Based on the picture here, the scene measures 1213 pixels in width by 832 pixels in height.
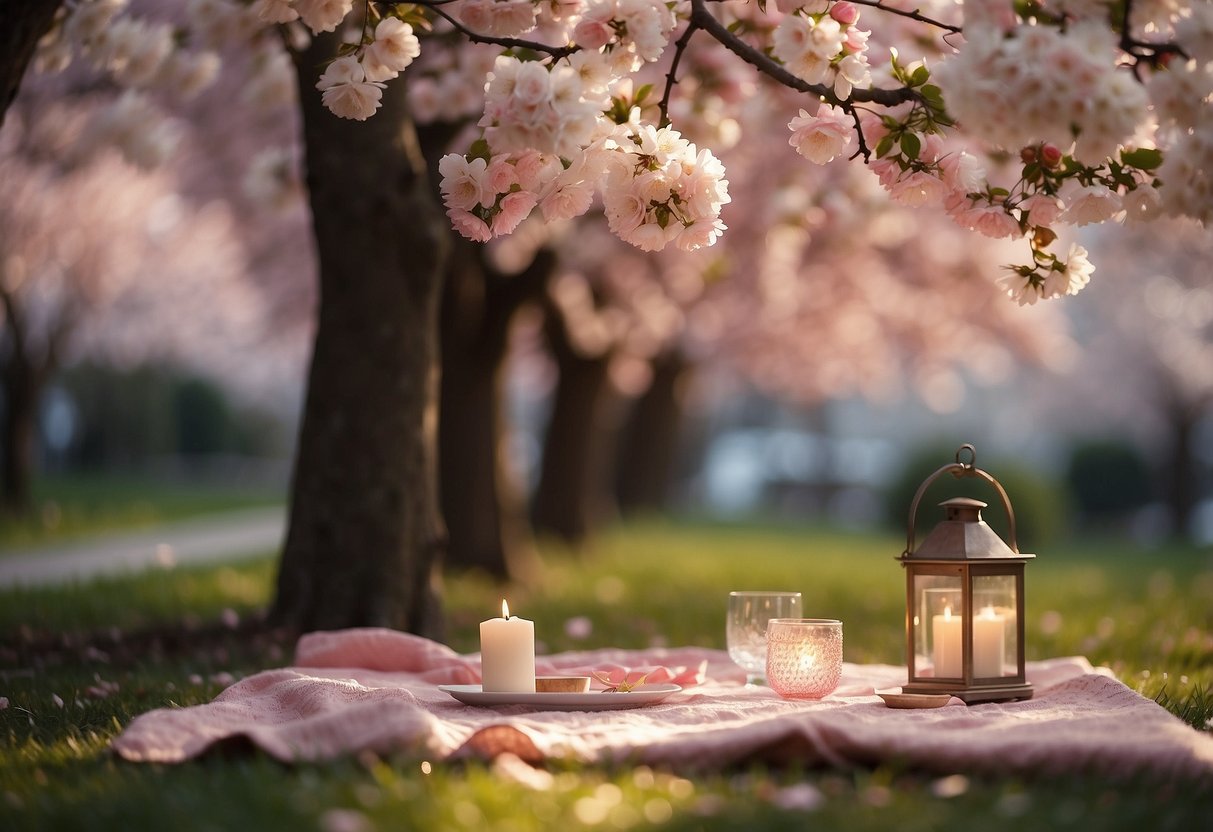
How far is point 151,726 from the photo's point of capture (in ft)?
11.3

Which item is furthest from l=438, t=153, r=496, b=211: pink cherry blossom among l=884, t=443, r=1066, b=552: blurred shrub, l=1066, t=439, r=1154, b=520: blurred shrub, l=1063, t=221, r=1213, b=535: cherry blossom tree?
l=1066, t=439, r=1154, b=520: blurred shrub

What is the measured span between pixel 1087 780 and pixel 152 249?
21132 millimetres

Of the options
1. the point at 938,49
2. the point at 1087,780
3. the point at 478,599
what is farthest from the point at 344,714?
the point at 478,599

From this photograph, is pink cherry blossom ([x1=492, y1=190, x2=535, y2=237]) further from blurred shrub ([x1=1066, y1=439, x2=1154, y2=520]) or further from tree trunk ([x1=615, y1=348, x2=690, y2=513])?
blurred shrub ([x1=1066, y1=439, x2=1154, y2=520])

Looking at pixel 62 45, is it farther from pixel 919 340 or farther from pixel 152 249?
pixel 152 249

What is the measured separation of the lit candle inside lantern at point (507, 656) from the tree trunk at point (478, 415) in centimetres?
638

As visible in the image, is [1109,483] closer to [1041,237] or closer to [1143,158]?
[1041,237]

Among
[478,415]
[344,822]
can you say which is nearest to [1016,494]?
[478,415]

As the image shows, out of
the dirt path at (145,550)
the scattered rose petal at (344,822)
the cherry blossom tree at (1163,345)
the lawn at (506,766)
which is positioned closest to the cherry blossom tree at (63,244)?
the dirt path at (145,550)

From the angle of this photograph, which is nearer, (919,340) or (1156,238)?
(919,340)

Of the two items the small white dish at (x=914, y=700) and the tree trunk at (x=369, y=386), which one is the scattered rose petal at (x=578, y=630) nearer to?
the tree trunk at (x=369, y=386)

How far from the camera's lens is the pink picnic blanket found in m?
3.23

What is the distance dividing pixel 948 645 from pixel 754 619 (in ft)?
1.92

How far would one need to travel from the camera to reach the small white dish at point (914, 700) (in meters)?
3.94
